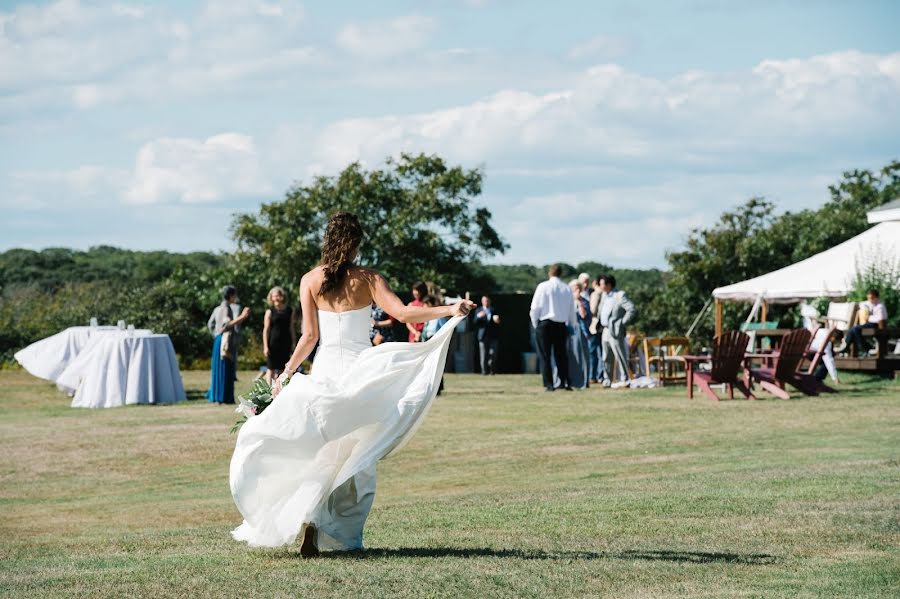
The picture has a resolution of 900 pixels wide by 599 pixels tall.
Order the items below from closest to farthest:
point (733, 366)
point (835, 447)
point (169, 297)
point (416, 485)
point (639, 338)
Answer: point (416, 485) < point (835, 447) < point (733, 366) < point (639, 338) < point (169, 297)

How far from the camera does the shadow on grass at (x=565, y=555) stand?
24.0 ft

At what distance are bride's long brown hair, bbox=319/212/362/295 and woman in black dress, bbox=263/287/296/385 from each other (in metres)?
11.9

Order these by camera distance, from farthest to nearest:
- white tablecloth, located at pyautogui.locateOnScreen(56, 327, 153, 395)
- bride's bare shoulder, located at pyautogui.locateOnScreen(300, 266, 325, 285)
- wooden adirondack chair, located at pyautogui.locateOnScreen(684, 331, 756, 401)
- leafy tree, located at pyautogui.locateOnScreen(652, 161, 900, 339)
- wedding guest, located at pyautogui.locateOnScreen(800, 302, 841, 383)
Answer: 1. leafy tree, located at pyautogui.locateOnScreen(652, 161, 900, 339)
2. white tablecloth, located at pyautogui.locateOnScreen(56, 327, 153, 395)
3. wedding guest, located at pyautogui.locateOnScreen(800, 302, 841, 383)
4. wooden adirondack chair, located at pyautogui.locateOnScreen(684, 331, 756, 401)
5. bride's bare shoulder, located at pyautogui.locateOnScreen(300, 266, 325, 285)

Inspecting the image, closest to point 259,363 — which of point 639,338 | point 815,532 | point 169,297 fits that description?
point 169,297

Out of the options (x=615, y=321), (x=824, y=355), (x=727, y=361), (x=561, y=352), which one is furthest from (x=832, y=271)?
(x=727, y=361)

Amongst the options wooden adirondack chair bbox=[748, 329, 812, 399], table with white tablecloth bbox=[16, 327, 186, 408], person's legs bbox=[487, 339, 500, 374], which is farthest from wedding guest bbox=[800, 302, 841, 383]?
table with white tablecloth bbox=[16, 327, 186, 408]

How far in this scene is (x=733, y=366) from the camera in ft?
65.0

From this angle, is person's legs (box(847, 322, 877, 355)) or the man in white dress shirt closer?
the man in white dress shirt

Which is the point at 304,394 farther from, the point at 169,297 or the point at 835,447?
the point at 169,297

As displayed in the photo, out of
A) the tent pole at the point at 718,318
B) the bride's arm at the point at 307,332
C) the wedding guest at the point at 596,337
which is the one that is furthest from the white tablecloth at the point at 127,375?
the bride's arm at the point at 307,332

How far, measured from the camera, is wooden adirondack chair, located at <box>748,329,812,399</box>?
20.0 meters

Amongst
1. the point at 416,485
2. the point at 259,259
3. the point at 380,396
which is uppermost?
the point at 259,259

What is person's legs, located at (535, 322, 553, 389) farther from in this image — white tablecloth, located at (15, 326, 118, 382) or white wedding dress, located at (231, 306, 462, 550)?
white wedding dress, located at (231, 306, 462, 550)

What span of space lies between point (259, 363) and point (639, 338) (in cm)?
1404
